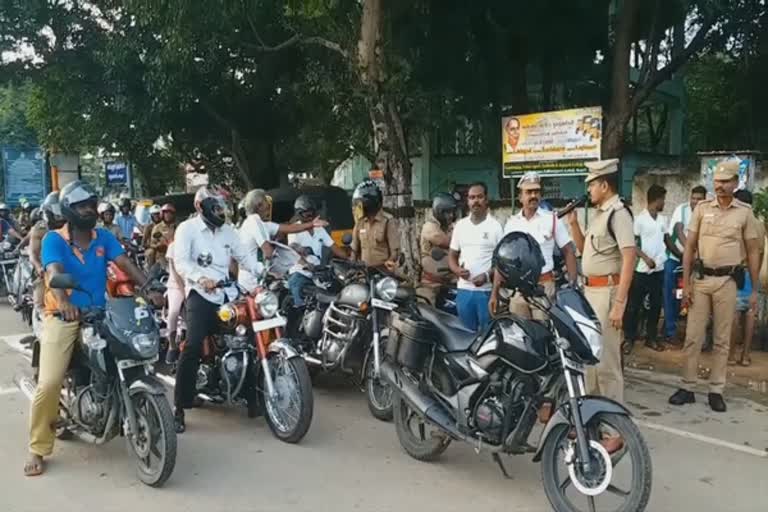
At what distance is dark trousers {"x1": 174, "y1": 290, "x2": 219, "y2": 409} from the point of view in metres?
5.03

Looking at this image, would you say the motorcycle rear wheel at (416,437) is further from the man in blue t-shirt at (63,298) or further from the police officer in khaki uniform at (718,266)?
the police officer in khaki uniform at (718,266)

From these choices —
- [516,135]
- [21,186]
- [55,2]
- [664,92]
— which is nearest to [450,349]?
[516,135]

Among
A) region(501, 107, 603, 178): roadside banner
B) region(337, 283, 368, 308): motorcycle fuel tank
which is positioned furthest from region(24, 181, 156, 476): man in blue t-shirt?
region(501, 107, 603, 178): roadside banner

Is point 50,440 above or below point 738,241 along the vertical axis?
below

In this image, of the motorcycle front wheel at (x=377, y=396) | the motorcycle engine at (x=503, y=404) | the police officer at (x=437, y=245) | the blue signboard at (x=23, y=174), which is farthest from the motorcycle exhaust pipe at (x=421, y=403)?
the blue signboard at (x=23, y=174)

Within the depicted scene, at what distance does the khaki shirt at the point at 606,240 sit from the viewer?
15.5 feet

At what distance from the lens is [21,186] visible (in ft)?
65.4

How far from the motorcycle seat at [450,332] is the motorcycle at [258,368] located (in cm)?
97

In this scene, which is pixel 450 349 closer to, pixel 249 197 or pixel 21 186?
pixel 249 197

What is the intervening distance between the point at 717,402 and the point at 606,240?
70.2 inches

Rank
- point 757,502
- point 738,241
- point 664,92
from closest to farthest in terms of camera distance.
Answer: point 757,502 < point 738,241 < point 664,92

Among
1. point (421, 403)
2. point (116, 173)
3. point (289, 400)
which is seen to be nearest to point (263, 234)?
point (289, 400)

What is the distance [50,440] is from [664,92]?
1706 cm

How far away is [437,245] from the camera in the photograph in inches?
256
